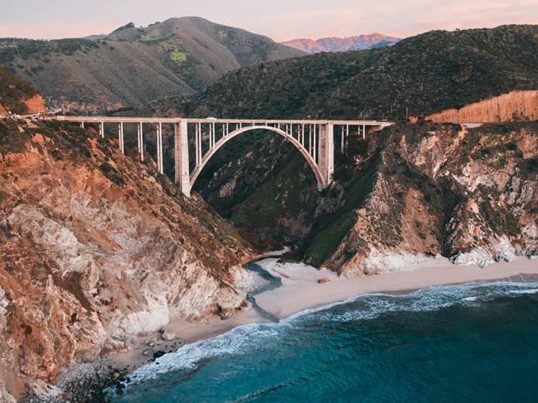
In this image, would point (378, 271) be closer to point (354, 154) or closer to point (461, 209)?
point (461, 209)

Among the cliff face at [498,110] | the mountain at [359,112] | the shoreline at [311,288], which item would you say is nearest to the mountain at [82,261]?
the shoreline at [311,288]

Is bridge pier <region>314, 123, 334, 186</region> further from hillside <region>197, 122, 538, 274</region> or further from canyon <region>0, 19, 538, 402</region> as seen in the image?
hillside <region>197, 122, 538, 274</region>

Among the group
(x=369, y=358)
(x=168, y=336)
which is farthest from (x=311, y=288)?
(x=168, y=336)

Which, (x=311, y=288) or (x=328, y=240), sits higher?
(x=328, y=240)

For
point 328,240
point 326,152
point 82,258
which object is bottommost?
point 328,240

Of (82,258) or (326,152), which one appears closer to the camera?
(82,258)

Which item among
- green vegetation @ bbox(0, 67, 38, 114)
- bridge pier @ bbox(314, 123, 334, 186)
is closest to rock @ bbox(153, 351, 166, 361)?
green vegetation @ bbox(0, 67, 38, 114)

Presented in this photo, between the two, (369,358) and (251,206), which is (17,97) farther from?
(369,358)

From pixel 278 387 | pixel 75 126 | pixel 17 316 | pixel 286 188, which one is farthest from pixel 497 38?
pixel 17 316
